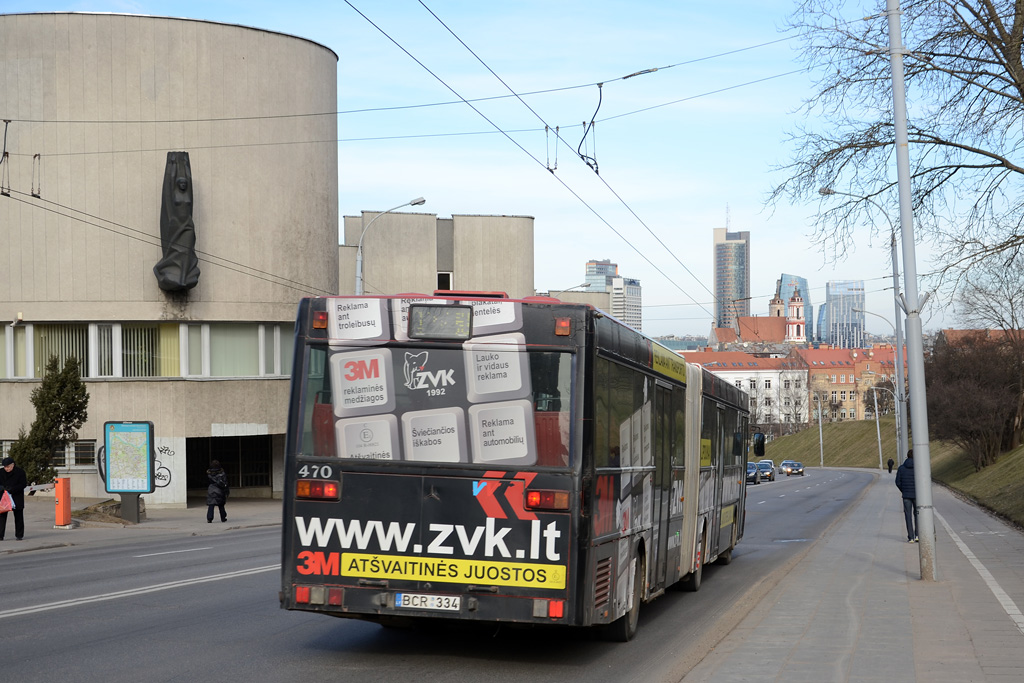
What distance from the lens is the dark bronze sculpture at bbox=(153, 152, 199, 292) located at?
34.5m

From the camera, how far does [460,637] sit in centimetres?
984

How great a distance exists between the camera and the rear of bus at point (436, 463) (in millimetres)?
8008

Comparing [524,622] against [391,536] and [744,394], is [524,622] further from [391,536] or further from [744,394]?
[744,394]

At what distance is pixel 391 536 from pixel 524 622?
115 centimetres

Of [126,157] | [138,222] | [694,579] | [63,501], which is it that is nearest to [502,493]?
[694,579]

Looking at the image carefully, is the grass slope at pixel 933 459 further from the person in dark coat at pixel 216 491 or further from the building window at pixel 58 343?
the building window at pixel 58 343

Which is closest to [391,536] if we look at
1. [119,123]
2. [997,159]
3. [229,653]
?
[229,653]

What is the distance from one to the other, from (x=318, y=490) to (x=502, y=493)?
1.37 metres

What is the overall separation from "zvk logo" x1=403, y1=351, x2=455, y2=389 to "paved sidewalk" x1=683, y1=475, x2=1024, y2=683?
9.05 feet

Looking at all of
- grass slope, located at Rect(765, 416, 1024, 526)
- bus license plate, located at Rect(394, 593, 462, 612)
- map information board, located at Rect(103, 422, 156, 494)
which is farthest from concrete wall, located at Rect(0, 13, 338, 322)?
bus license plate, located at Rect(394, 593, 462, 612)

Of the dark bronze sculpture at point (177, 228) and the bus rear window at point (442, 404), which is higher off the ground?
the dark bronze sculpture at point (177, 228)

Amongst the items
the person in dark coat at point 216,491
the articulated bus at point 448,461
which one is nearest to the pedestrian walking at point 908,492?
the articulated bus at point 448,461

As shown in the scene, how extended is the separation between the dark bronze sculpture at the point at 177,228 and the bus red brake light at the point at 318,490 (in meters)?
27.9

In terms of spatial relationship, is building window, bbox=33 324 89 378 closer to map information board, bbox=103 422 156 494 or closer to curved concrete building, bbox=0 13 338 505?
curved concrete building, bbox=0 13 338 505
